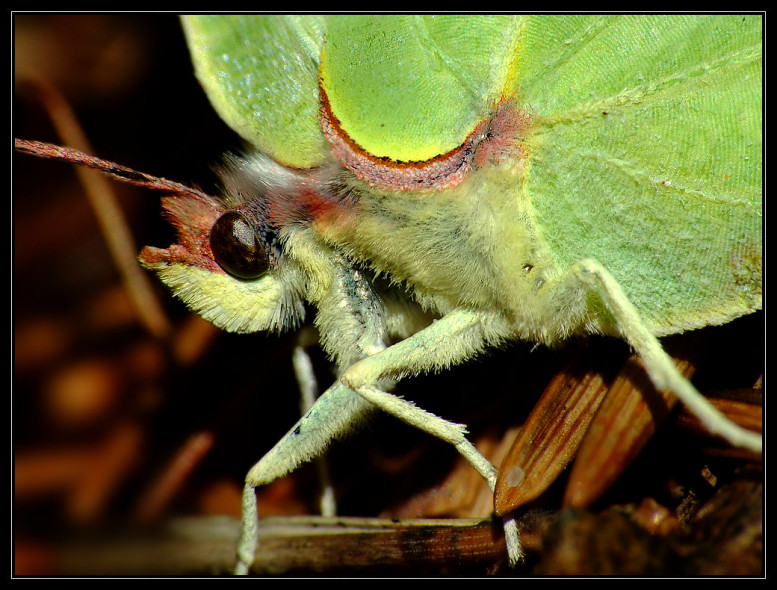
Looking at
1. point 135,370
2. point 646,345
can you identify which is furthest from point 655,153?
point 135,370

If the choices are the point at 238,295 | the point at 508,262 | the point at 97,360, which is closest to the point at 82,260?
the point at 97,360

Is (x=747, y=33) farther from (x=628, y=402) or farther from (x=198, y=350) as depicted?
(x=198, y=350)

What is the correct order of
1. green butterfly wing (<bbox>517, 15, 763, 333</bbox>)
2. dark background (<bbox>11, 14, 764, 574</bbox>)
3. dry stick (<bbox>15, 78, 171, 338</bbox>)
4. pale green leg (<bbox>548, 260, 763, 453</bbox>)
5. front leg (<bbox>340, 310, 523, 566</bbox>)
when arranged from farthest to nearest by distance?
dry stick (<bbox>15, 78, 171, 338</bbox>), dark background (<bbox>11, 14, 764, 574</bbox>), front leg (<bbox>340, 310, 523, 566</bbox>), green butterfly wing (<bbox>517, 15, 763, 333</bbox>), pale green leg (<bbox>548, 260, 763, 453</bbox>)

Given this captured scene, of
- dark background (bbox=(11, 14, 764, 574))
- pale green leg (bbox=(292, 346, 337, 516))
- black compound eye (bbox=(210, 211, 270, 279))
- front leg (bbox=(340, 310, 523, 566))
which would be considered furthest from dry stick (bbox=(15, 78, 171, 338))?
front leg (bbox=(340, 310, 523, 566))

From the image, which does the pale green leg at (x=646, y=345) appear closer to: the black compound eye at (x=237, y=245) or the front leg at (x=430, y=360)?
the front leg at (x=430, y=360)

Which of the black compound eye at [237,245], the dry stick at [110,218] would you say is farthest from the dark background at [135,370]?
the black compound eye at [237,245]

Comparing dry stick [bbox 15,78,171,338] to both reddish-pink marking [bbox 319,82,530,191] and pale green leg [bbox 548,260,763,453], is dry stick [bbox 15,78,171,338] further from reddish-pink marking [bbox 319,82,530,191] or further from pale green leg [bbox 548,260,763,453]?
pale green leg [bbox 548,260,763,453]
